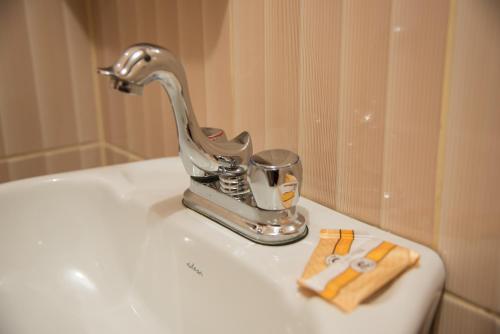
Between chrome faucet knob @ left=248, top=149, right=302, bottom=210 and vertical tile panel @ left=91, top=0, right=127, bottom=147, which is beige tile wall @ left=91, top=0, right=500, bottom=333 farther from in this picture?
vertical tile panel @ left=91, top=0, right=127, bottom=147

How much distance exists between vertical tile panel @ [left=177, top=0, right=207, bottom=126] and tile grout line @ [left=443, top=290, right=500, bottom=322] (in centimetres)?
36

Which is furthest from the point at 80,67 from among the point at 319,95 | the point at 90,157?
the point at 319,95

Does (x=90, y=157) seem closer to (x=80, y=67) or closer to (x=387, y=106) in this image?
(x=80, y=67)

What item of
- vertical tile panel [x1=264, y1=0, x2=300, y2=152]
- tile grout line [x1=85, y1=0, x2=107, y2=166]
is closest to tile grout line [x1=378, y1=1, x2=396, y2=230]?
vertical tile panel [x1=264, y1=0, x2=300, y2=152]

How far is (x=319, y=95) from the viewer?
48 cm

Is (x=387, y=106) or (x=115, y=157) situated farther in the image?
(x=115, y=157)

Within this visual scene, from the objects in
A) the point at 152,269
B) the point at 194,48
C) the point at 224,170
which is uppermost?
the point at 194,48

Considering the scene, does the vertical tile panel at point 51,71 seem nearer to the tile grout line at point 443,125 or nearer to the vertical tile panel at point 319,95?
the vertical tile panel at point 319,95

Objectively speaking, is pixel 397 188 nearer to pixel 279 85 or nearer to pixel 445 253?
pixel 445 253

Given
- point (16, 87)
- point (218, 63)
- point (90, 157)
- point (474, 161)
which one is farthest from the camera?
point (90, 157)

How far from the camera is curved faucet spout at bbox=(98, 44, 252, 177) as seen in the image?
0.40m

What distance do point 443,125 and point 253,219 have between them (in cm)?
18

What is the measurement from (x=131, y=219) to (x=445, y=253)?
0.33m

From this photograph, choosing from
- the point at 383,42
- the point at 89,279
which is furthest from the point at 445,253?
the point at 89,279
